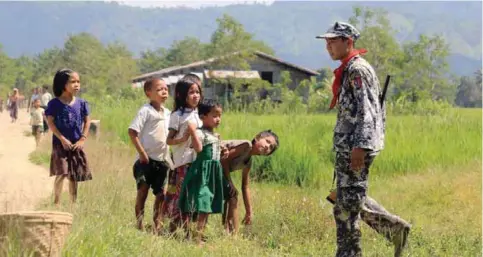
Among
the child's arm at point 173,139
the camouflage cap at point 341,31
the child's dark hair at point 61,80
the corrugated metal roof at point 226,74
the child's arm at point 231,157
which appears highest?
the corrugated metal roof at point 226,74

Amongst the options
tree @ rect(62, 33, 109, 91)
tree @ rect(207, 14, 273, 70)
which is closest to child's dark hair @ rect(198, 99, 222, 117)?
tree @ rect(207, 14, 273, 70)

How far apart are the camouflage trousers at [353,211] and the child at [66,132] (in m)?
2.64

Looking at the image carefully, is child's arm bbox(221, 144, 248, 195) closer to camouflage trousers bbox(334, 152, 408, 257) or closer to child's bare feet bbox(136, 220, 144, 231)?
child's bare feet bbox(136, 220, 144, 231)

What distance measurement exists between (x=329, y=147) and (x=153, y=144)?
6531 millimetres

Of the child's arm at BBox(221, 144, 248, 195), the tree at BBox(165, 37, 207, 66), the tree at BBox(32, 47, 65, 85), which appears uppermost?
the tree at BBox(165, 37, 207, 66)

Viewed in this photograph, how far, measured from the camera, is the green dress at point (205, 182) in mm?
Result: 5914

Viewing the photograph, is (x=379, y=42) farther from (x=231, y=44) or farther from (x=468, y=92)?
(x=468, y=92)

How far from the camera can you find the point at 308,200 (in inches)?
282

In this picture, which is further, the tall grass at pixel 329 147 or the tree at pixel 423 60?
the tree at pixel 423 60

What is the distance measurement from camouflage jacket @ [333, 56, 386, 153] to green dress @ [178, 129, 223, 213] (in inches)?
46.0

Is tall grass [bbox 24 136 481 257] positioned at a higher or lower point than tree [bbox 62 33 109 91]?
lower

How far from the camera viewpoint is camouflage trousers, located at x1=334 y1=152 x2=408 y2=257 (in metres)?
5.17

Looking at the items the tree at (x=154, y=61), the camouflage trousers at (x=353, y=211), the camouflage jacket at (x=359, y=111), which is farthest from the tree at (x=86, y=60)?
the camouflage jacket at (x=359, y=111)

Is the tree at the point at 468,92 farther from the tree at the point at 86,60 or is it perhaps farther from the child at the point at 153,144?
the child at the point at 153,144
